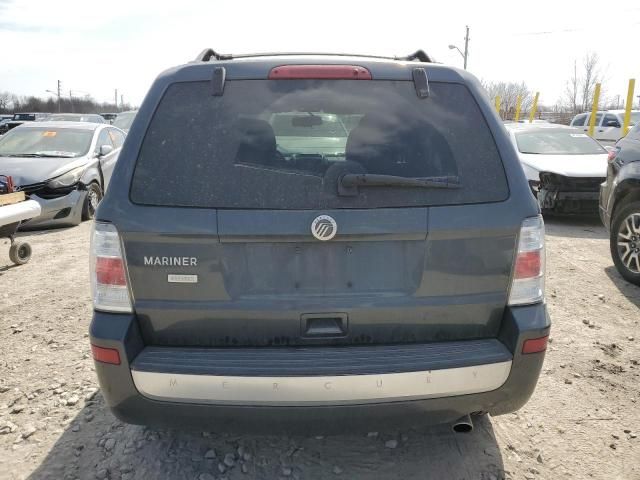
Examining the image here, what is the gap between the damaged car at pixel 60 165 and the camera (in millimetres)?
7941

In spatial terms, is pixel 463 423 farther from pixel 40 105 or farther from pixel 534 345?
pixel 40 105

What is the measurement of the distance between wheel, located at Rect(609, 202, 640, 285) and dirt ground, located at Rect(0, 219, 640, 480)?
117 centimetres

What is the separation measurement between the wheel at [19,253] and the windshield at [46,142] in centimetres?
310

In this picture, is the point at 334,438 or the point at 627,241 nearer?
the point at 334,438

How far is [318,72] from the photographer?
7.25 feet

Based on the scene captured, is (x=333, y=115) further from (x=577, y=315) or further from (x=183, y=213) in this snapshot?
(x=577, y=315)

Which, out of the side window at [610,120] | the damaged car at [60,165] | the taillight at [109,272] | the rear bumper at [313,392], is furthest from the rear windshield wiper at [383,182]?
the side window at [610,120]

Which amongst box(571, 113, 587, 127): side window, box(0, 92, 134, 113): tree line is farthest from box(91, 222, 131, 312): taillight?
box(0, 92, 134, 113): tree line

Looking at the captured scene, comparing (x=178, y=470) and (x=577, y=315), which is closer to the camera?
(x=178, y=470)

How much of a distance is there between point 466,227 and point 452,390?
0.66 metres

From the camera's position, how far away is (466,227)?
207cm

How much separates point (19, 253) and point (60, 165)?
2.56 m

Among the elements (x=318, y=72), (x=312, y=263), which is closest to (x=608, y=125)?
(x=318, y=72)

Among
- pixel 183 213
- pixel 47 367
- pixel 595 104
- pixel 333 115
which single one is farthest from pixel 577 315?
pixel 595 104
